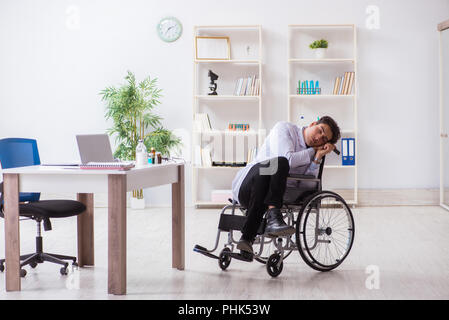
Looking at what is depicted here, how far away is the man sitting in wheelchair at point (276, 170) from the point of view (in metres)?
3.30

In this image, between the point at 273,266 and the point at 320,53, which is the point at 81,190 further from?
the point at 320,53

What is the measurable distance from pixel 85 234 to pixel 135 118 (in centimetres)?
287

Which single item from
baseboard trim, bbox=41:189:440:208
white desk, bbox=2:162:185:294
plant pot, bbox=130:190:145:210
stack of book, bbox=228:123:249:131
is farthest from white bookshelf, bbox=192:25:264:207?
white desk, bbox=2:162:185:294

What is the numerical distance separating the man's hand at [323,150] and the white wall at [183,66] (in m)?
3.12

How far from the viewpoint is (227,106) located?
6711 mm

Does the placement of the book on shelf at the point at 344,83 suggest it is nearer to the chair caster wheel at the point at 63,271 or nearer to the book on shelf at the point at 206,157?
the book on shelf at the point at 206,157

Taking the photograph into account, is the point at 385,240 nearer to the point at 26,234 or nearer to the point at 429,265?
the point at 429,265

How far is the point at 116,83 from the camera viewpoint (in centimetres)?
666

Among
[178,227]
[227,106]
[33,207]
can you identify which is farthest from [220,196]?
[33,207]

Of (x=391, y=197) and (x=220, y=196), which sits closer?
(x=220, y=196)

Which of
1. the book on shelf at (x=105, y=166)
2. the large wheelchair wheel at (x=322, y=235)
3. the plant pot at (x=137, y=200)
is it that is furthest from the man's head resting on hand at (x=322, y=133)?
the plant pot at (x=137, y=200)
